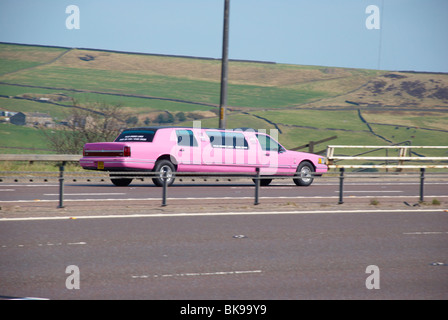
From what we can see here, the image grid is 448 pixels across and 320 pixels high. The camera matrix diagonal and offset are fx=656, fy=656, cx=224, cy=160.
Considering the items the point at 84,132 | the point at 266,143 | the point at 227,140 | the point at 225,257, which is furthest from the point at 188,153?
the point at 84,132

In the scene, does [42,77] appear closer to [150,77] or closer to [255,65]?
[150,77]

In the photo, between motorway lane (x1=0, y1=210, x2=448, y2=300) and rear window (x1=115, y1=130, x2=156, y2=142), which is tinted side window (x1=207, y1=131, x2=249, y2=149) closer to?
rear window (x1=115, y1=130, x2=156, y2=142)

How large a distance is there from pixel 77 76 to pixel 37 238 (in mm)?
108154

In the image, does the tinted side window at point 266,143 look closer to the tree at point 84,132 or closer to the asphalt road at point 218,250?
the asphalt road at point 218,250

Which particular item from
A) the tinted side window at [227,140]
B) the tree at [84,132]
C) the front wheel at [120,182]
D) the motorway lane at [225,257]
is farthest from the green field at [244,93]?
the motorway lane at [225,257]

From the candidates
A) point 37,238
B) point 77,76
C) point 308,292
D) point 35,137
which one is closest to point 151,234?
point 37,238

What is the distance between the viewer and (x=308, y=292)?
25.1 ft

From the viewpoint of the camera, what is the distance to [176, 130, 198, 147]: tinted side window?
20.7 meters

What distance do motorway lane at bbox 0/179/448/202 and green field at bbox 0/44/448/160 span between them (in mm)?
42055

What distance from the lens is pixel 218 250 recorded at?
10367mm

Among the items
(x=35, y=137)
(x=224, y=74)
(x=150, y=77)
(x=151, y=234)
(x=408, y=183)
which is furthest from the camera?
(x=150, y=77)

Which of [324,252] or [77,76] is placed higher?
[77,76]

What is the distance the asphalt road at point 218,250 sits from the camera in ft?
25.4

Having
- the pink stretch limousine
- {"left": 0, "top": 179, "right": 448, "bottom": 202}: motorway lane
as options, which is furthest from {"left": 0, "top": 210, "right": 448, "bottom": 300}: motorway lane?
the pink stretch limousine
